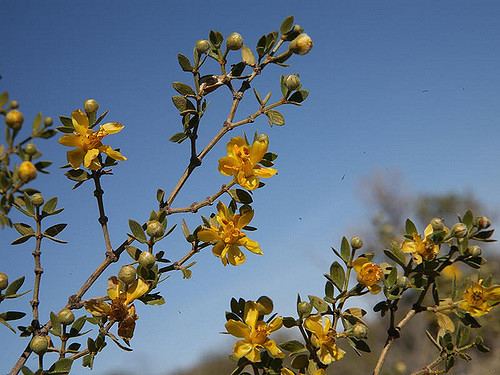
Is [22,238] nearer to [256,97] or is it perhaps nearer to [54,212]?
[54,212]

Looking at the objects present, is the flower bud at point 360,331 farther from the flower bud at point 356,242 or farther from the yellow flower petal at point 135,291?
the yellow flower petal at point 135,291

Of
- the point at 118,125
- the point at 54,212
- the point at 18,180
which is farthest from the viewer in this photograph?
the point at 118,125

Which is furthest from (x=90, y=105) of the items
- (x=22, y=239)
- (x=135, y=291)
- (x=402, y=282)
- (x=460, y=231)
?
(x=460, y=231)

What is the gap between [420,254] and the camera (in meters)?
1.36

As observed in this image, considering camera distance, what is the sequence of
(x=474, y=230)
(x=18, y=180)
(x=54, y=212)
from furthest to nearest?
(x=474, y=230) → (x=54, y=212) → (x=18, y=180)

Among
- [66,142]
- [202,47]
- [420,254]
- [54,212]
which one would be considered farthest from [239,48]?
[420,254]

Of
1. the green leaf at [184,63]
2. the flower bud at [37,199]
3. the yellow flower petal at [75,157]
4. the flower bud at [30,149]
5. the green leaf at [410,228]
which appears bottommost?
the green leaf at [410,228]

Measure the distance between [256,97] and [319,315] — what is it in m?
0.52

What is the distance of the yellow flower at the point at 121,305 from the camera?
1.12 m

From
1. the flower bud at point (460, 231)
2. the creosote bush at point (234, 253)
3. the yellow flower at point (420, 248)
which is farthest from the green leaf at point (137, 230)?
the flower bud at point (460, 231)

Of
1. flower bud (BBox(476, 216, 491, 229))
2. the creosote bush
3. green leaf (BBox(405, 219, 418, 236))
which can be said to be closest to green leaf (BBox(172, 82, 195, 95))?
the creosote bush

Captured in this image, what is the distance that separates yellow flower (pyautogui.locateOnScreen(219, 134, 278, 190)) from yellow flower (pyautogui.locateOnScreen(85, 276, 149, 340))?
31 centimetres

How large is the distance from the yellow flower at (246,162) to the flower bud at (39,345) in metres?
0.51

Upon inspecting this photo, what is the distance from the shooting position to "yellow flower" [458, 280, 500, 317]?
4.42ft
